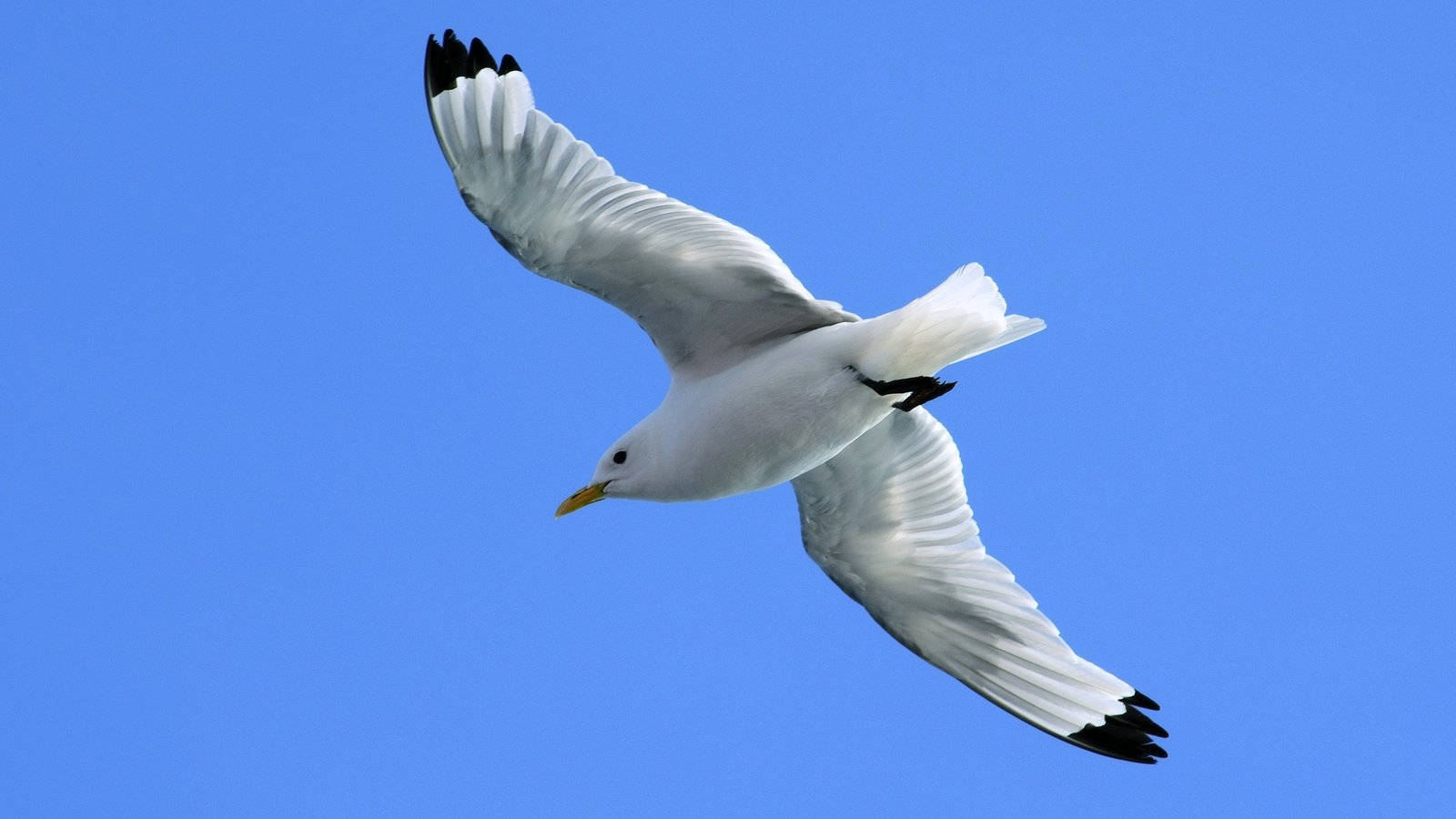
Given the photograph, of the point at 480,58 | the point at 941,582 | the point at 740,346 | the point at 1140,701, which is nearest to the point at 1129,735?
the point at 1140,701

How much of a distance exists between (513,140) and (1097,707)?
9.95ft

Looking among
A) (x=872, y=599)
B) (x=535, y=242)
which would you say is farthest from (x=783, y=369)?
(x=872, y=599)

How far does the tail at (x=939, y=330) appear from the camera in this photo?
18.1ft

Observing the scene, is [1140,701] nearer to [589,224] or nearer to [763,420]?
[763,420]

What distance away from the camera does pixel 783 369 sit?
5.69 meters

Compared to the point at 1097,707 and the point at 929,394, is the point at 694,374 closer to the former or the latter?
the point at 929,394

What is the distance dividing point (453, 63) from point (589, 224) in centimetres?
73

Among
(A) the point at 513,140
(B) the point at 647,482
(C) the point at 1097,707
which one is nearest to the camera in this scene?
(A) the point at 513,140

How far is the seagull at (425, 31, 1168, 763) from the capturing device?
5398mm

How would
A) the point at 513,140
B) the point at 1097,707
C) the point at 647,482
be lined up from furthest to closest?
the point at 1097,707 < the point at 647,482 < the point at 513,140

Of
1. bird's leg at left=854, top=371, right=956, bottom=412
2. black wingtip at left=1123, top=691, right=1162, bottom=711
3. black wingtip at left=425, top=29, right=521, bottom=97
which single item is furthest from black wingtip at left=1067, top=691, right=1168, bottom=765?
black wingtip at left=425, top=29, right=521, bottom=97

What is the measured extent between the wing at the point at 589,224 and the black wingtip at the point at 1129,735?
1849 millimetres

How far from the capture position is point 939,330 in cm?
551

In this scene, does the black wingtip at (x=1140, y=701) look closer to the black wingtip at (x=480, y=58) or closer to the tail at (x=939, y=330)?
the tail at (x=939, y=330)
